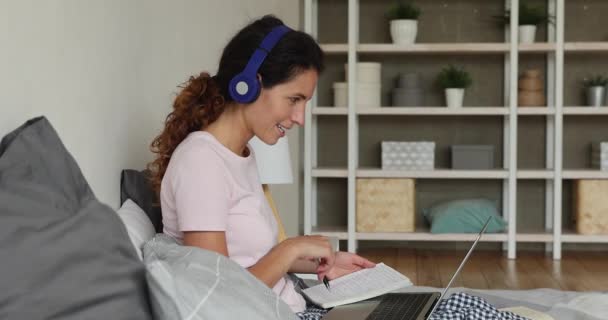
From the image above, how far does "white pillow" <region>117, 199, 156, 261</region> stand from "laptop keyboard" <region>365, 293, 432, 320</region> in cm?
A: 49

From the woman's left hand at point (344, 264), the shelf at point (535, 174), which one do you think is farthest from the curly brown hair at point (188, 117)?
the shelf at point (535, 174)

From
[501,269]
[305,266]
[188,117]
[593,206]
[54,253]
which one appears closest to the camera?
[54,253]

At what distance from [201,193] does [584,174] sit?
4147mm

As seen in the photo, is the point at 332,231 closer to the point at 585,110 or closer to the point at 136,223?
the point at 585,110

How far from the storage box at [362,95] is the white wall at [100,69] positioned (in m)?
2.57

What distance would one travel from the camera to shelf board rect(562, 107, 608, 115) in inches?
215

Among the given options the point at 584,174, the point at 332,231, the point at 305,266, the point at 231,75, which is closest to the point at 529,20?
the point at 584,174

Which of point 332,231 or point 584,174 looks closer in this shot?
point 584,174

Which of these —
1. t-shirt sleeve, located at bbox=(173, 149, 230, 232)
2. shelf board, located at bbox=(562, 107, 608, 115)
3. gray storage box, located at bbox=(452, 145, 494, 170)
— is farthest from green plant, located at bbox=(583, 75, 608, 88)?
t-shirt sleeve, located at bbox=(173, 149, 230, 232)

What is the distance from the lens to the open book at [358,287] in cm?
194

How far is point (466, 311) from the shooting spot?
183 centimetres

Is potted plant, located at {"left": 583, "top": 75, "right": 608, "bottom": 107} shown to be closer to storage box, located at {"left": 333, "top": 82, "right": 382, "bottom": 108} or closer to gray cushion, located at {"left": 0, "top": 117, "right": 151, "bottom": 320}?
storage box, located at {"left": 333, "top": 82, "right": 382, "bottom": 108}

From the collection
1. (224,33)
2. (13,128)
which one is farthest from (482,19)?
(13,128)

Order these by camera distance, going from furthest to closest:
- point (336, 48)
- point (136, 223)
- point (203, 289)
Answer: point (336, 48)
point (136, 223)
point (203, 289)
